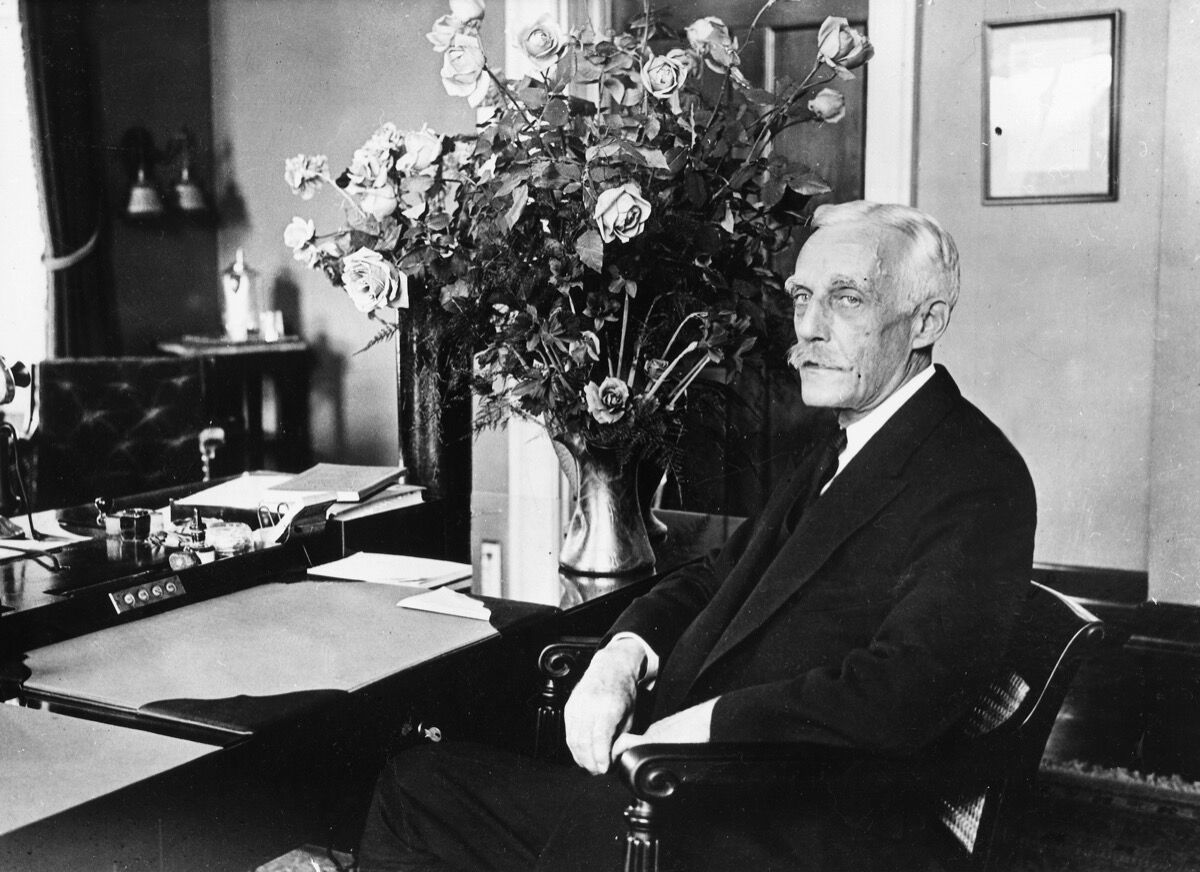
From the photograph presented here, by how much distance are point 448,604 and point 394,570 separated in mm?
235

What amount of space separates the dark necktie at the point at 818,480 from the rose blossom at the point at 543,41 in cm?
78

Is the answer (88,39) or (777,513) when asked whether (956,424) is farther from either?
(88,39)

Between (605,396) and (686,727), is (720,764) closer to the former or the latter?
(686,727)

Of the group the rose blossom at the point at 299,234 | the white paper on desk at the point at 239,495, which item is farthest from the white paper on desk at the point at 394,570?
the rose blossom at the point at 299,234

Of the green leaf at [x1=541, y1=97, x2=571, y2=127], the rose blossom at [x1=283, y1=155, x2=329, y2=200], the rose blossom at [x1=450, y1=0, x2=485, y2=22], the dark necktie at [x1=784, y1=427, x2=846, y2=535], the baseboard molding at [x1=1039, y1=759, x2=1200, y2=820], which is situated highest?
the rose blossom at [x1=450, y1=0, x2=485, y2=22]

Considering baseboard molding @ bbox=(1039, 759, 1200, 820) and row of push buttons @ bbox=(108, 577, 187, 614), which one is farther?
baseboard molding @ bbox=(1039, 759, 1200, 820)

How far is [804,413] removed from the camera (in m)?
4.23

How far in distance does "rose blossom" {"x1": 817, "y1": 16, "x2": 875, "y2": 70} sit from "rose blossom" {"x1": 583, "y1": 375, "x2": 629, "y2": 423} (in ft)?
2.16

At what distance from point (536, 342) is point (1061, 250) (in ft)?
8.00

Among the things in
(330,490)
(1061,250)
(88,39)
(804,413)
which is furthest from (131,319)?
(1061,250)

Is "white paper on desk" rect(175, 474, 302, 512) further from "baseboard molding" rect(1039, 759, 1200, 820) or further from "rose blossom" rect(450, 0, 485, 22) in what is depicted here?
"baseboard molding" rect(1039, 759, 1200, 820)

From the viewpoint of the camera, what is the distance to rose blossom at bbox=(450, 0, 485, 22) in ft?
6.40

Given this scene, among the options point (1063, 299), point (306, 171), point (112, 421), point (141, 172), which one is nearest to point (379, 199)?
point (306, 171)

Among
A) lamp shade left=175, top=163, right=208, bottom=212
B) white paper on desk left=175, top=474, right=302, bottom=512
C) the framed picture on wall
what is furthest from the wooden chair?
lamp shade left=175, top=163, right=208, bottom=212
